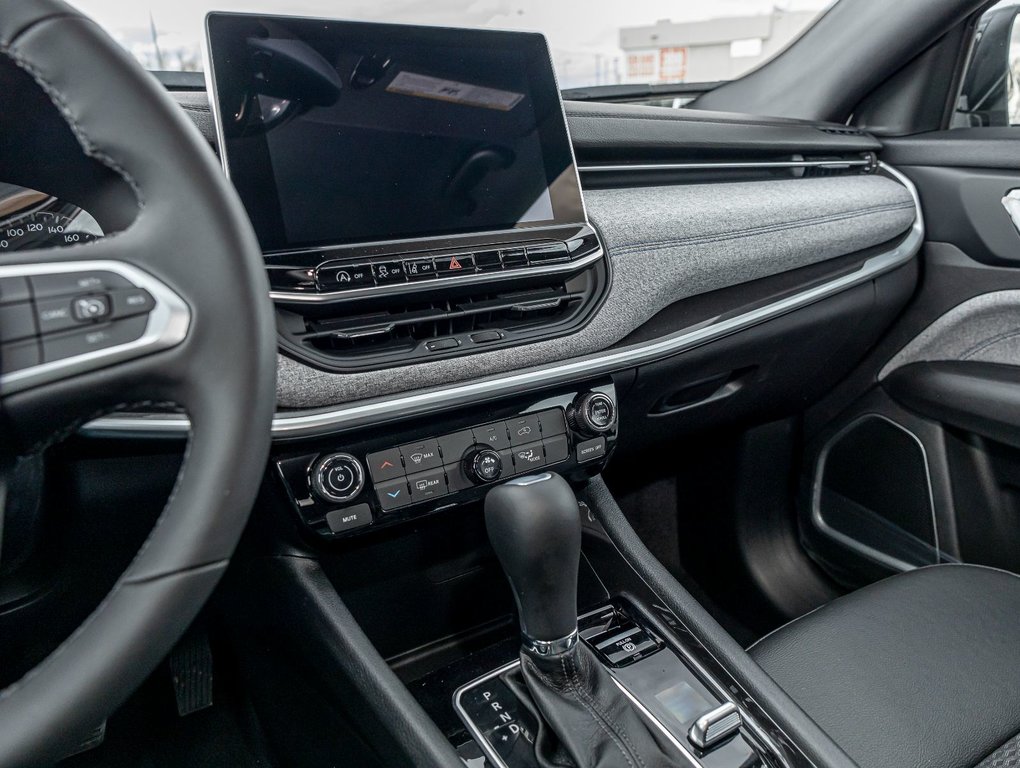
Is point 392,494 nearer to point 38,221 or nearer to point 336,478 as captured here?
point 336,478

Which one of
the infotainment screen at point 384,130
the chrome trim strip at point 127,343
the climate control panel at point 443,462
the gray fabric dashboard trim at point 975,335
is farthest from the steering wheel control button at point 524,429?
the gray fabric dashboard trim at point 975,335

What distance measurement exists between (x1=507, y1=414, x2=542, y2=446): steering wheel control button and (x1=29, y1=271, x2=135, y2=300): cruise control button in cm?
51

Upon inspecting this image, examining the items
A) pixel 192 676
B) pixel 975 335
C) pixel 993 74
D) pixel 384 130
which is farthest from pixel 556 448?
pixel 993 74

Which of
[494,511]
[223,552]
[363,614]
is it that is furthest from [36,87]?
[363,614]

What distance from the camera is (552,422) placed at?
99 centimetres

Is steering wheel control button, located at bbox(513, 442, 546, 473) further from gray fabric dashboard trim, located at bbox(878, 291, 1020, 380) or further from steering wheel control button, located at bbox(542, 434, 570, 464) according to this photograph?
gray fabric dashboard trim, located at bbox(878, 291, 1020, 380)

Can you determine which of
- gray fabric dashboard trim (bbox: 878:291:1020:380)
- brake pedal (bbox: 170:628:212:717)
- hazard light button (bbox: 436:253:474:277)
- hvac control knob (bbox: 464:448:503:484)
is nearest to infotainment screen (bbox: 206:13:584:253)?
hazard light button (bbox: 436:253:474:277)

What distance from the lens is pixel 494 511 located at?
824 mm

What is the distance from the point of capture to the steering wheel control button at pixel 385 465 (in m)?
0.87

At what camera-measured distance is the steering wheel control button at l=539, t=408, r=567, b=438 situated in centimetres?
99

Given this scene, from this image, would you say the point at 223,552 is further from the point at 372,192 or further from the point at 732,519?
the point at 732,519

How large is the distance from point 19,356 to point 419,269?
434 mm

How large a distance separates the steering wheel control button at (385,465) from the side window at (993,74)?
54.5 inches

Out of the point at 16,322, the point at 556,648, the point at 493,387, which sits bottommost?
the point at 556,648
